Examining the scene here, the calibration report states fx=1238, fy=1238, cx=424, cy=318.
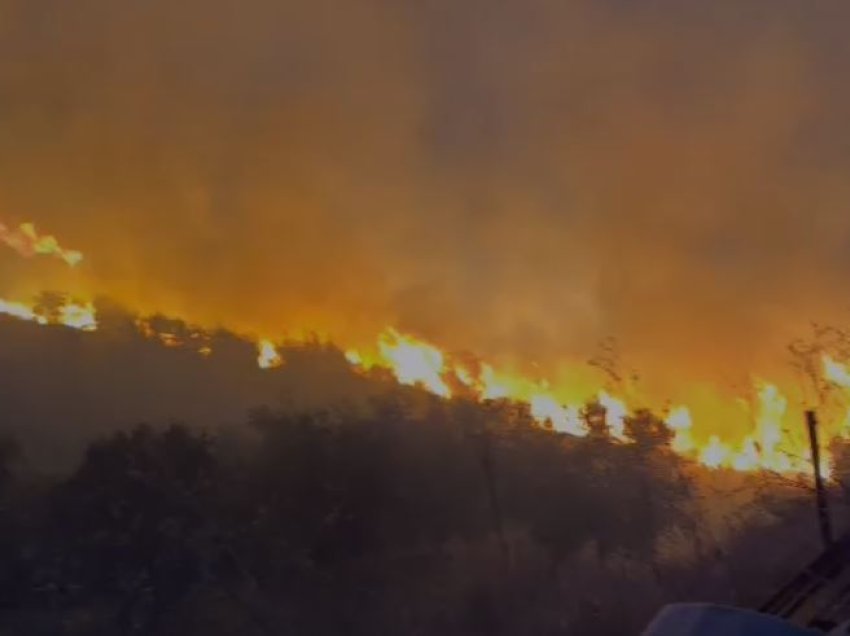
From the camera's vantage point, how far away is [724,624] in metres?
19.0

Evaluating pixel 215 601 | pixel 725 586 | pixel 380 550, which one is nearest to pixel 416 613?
pixel 380 550

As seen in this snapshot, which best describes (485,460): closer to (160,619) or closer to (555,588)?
(555,588)

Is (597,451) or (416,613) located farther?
(597,451)

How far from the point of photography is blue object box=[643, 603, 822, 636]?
62.3 feet

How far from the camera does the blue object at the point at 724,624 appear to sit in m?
19.0

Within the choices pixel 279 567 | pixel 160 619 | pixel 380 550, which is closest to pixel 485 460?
pixel 380 550

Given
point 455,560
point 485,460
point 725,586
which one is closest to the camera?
point 725,586

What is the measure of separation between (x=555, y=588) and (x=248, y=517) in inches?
519

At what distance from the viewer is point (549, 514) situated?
2212 inches

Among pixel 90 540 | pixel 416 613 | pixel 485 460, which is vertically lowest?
pixel 416 613

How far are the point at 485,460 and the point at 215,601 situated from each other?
46.7 ft

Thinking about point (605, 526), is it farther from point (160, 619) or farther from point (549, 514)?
point (160, 619)

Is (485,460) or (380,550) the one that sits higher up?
(485,460)

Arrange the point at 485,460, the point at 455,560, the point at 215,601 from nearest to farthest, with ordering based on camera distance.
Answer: the point at 215,601
the point at 455,560
the point at 485,460
